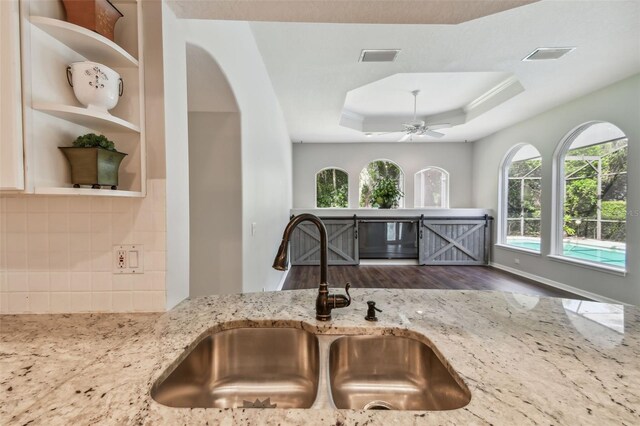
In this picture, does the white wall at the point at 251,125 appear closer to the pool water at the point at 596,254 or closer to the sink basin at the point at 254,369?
the sink basin at the point at 254,369

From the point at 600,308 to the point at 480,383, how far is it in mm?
874

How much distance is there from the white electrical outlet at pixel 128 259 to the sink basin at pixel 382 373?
77cm

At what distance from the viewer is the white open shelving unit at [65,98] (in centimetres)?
73

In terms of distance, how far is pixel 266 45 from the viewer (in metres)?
2.46

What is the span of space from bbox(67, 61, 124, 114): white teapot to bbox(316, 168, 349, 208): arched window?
5.72 meters

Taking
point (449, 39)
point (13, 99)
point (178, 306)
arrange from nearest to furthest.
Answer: point (13, 99) → point (178, 306) → point (449, 39)

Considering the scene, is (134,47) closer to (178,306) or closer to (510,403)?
(178,306)

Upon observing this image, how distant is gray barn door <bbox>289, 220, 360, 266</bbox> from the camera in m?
5.36

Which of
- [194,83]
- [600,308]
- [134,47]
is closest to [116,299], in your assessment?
[134,47]

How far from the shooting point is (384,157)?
641 cm

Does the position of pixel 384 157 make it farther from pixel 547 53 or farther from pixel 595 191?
pixel 547 53

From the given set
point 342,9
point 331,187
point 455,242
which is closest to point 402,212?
point 455,242

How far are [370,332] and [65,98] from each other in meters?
1.20

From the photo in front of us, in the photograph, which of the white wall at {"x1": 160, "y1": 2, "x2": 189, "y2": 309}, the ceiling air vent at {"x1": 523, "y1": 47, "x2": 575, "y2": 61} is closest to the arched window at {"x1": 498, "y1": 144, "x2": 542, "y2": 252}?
the ceiling air vent at {"x1": 523, "y1": 47, "x2": 575, "y2": 61}
